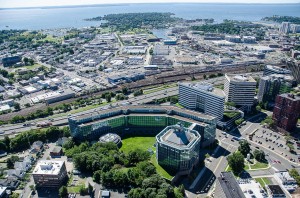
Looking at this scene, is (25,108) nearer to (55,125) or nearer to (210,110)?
(55,125)

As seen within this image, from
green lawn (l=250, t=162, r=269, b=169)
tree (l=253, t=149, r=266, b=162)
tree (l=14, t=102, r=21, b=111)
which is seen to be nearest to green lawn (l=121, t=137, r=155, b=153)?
green lawn (l=250, t=162, r=269, b=169)

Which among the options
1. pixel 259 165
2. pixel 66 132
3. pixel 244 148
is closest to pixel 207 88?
pixel 244 148

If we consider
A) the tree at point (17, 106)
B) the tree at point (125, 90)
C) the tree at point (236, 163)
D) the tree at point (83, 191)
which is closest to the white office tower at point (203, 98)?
the tree at point (236, 163)

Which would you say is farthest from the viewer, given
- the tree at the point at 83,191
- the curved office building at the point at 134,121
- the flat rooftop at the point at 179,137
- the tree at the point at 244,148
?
the curved office building at the point at 134,121

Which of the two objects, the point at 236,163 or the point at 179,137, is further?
the point at 179,137

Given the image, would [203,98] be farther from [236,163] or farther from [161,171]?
[161,171]

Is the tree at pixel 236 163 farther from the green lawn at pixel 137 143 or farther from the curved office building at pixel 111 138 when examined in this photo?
the curved office building at pixel 111 138

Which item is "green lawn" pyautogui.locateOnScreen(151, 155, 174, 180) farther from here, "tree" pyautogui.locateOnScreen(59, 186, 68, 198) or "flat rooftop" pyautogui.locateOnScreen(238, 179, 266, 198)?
"tree" pyautogui.locateOnScreen(59, 186, 68, 198)

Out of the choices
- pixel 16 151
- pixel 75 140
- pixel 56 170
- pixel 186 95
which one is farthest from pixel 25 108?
pixel 186 95
